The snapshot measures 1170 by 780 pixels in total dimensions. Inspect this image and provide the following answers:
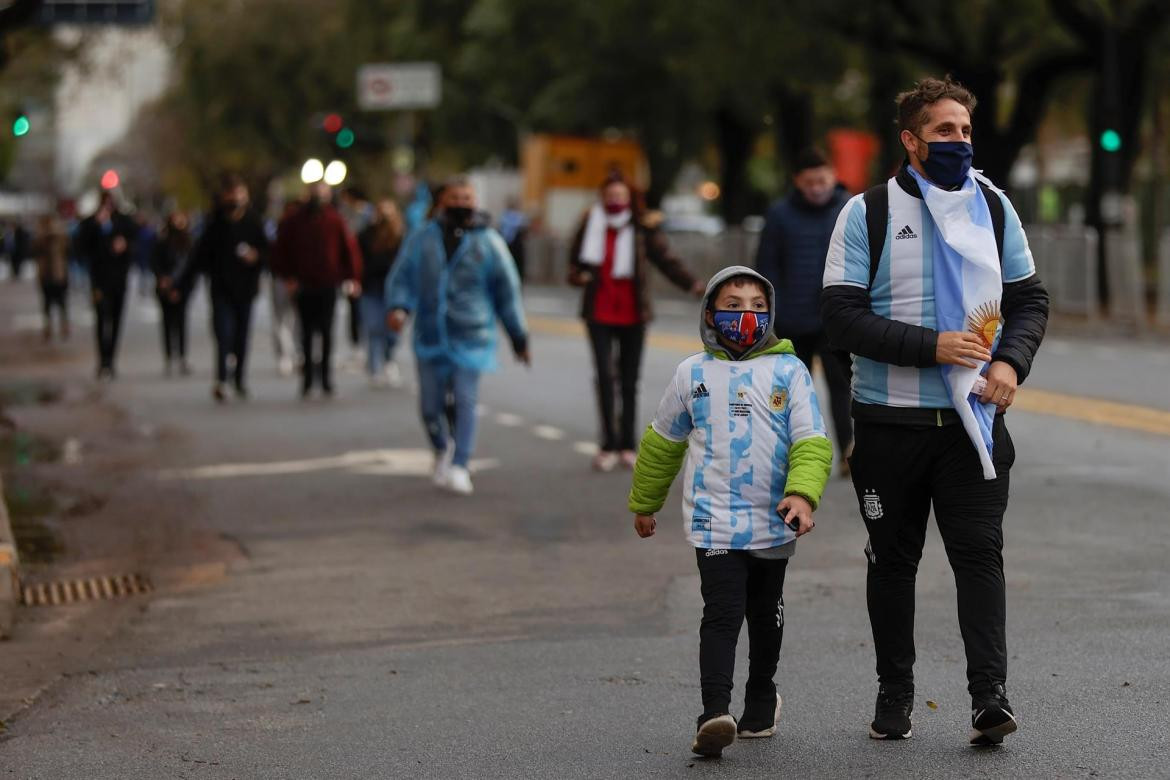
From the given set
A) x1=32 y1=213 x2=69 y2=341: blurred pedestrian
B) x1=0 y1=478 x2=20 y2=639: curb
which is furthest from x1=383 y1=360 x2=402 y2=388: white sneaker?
x1=0 y1=478 x2=20 y2=639: curb

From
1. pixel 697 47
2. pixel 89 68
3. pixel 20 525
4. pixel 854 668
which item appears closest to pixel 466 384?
pixel 20 525

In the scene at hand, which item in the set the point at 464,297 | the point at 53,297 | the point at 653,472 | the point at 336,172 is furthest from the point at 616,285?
the point at 336,172

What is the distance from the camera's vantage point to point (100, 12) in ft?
104

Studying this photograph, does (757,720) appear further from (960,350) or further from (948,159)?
(948,159)

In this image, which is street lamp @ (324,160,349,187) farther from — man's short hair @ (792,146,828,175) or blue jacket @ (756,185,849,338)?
man's short hair @ (792,146,828,175)

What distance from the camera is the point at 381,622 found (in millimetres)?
8281

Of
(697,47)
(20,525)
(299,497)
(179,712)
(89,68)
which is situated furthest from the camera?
(89,68)

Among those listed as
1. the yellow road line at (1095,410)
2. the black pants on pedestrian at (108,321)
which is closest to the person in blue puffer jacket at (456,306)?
the yellow road line at (1095,410)

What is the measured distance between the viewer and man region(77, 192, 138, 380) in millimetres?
→ 21562

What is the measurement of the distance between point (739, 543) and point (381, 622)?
2713 millimetres

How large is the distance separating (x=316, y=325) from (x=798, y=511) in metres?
13.1

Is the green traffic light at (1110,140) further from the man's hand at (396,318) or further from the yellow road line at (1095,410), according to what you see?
the man's hand at (396,318)

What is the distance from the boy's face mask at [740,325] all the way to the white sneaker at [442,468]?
21.4 feet

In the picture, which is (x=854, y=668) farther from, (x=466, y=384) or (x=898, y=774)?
(x=466, y=384)
